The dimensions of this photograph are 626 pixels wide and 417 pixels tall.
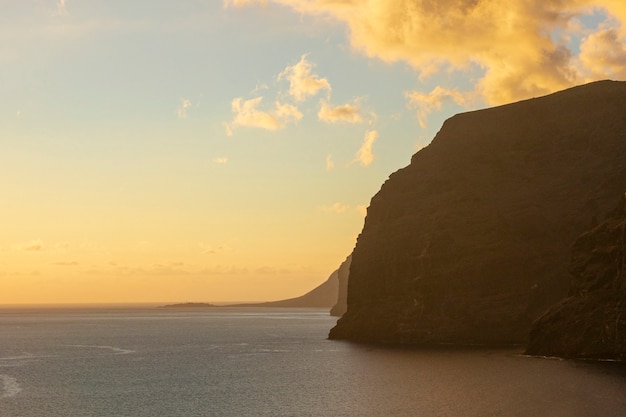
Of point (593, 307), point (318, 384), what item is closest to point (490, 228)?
point (593, 307)

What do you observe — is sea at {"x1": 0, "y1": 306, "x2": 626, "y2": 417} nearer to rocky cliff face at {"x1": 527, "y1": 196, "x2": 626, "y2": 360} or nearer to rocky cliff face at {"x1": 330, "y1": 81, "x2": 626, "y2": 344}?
rocky cliff face at {"x1": 527, "y1": 196, "x2": 626, "y2": 360}

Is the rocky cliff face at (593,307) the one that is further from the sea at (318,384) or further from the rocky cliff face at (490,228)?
the rocky cliff face at (490,228)

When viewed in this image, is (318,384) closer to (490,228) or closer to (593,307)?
(593,307)

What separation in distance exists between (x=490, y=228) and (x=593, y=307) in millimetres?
49330

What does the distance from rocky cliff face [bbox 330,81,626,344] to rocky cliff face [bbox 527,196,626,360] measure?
974 inches

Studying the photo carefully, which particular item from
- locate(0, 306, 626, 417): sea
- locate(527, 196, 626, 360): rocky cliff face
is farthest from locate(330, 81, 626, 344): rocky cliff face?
locate(527, 196, 626, 360): rocky cliff face

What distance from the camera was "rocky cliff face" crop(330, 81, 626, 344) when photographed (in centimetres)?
15988

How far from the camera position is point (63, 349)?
17912 centimetres

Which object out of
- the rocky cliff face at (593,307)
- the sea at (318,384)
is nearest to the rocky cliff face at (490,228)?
the sea at (318,384)

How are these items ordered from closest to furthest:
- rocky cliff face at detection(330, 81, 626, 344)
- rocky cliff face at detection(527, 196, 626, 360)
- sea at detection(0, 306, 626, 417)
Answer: sea at detection(0, 306, 626, 417), rocky cliff face at detection(527, 196, 626, 360), rocky cliff face at detection(330, 81, 626, 344)

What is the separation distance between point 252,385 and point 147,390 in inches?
555

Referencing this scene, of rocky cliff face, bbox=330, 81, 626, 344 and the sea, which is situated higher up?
rocky cliff face, bbox=330, 81, 626, 344

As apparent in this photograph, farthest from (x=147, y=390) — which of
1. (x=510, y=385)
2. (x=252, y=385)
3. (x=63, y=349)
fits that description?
(x=63, y=349)

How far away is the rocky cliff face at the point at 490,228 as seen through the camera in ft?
525
